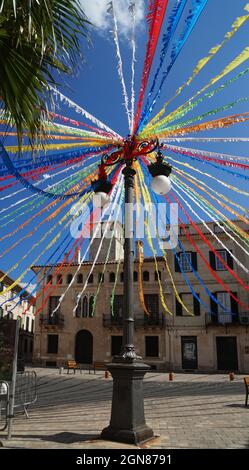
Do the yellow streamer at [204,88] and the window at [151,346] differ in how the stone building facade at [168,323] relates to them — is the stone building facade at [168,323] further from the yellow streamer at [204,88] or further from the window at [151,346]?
the yellow streamer at [204,88]

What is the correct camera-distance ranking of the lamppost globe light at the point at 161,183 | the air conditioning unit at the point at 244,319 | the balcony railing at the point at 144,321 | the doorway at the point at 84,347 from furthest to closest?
1. the doorway at the point at 84,347
2. the balcony railing at the point at 144,321
3. the air conditioning unit at the point at 244,319
4. the lamppost globe light at the point at 161,183

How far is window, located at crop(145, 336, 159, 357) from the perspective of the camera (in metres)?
31.2

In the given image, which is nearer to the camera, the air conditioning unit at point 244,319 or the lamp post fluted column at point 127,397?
the lamp post fluted column at point 127,397

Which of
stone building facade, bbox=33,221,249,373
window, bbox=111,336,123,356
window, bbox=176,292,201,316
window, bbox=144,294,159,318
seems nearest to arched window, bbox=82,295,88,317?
stone building facade, bbox=33,221,249,373

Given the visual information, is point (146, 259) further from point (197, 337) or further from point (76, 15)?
point (76, 15)

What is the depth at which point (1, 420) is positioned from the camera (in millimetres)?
9023

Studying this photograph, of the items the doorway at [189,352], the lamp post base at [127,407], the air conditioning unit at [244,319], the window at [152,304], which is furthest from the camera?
the window at [152,304]

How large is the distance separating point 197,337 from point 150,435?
2458 cm

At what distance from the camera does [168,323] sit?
102 feet

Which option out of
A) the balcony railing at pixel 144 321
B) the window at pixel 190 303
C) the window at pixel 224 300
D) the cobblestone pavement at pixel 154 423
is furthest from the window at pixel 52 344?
the cobblestone pavement at pixel 154 423

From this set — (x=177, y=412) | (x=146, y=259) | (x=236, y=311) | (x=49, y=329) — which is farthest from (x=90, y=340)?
(x=177, y=412)

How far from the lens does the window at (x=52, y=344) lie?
113ft

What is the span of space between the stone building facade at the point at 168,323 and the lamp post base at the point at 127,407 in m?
22.4
